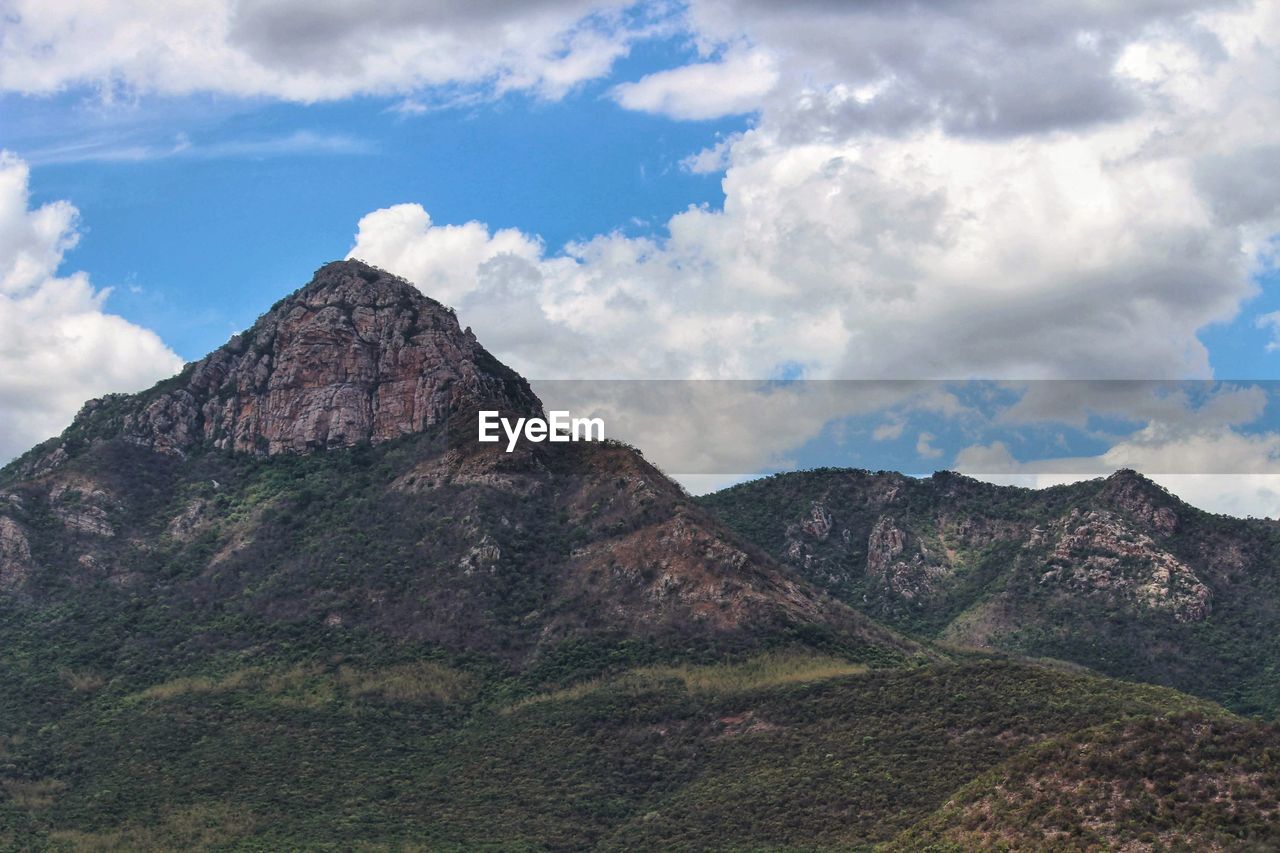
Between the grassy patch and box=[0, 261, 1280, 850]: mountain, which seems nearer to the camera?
box=[0, 261, 1280, 850]: mountain

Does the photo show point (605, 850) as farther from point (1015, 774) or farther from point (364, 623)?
point (364, 623)

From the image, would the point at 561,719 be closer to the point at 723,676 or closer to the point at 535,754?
the point at 535,754

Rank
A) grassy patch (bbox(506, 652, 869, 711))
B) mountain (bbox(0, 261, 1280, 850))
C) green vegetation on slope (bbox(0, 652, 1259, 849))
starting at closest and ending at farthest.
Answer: mountain (bbox(0, 261, 1280, 850)) < green vegetation on slope (bbox(0, 652, 1259, 849)) < grassy patch (bbox(506, 652, 869, 711))

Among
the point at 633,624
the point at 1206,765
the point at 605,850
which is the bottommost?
the point at 605,850

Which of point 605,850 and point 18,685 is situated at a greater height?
point 18,685

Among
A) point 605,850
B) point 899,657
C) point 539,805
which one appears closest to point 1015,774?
point 605,850

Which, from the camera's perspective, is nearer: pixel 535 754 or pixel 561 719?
pixel 535 754

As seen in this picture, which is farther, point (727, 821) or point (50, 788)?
point (50, 788)

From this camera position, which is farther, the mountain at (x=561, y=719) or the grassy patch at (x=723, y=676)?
the grassy patch at (x=723, y=676)

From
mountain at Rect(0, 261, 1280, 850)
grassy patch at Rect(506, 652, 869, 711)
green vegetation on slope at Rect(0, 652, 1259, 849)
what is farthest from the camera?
grassy patch at Rect(506, 652, 869, 711)

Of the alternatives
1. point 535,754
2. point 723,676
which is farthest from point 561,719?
point 723,676

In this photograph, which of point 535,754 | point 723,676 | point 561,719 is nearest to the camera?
point 535,754
